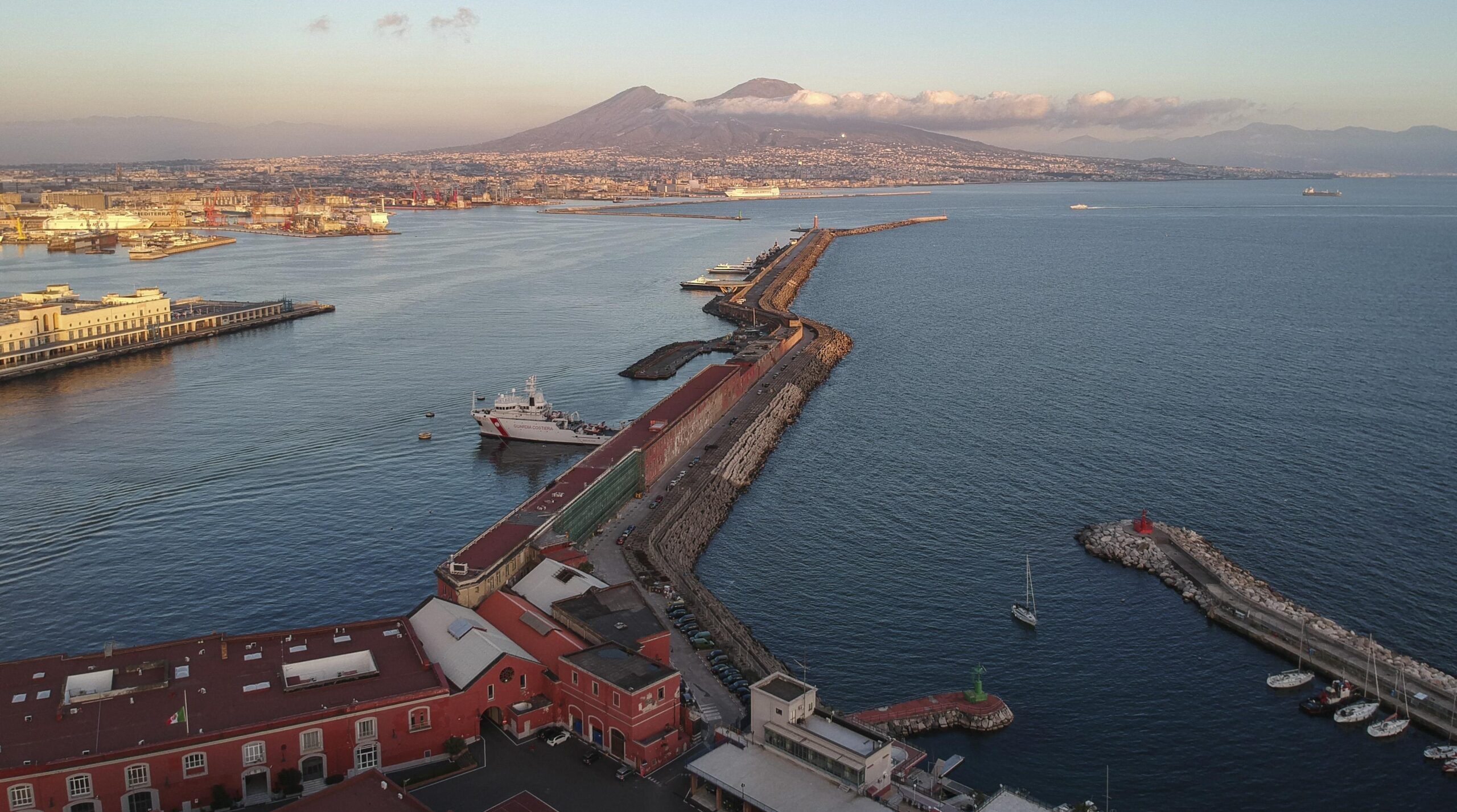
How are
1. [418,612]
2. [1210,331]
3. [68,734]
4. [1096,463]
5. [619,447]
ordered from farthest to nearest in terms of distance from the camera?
[1210,331], [1096,463], [619,447], [418,612], [68,734]

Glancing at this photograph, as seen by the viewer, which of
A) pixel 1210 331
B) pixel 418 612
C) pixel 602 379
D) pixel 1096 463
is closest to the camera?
pixel 418 612

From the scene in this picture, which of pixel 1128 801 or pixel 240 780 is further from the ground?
pixel 240 780

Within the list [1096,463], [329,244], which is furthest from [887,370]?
[329,244]

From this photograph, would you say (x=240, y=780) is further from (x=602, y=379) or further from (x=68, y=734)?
(x=602, y=379)

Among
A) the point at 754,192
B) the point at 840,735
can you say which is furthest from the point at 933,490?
the point at 754,192

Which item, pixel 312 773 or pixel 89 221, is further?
pixel 89 221

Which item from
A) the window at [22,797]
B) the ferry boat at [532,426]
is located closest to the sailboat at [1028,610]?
the ferry boat at [532,426]

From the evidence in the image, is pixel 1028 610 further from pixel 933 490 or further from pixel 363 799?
pixel 363 799
